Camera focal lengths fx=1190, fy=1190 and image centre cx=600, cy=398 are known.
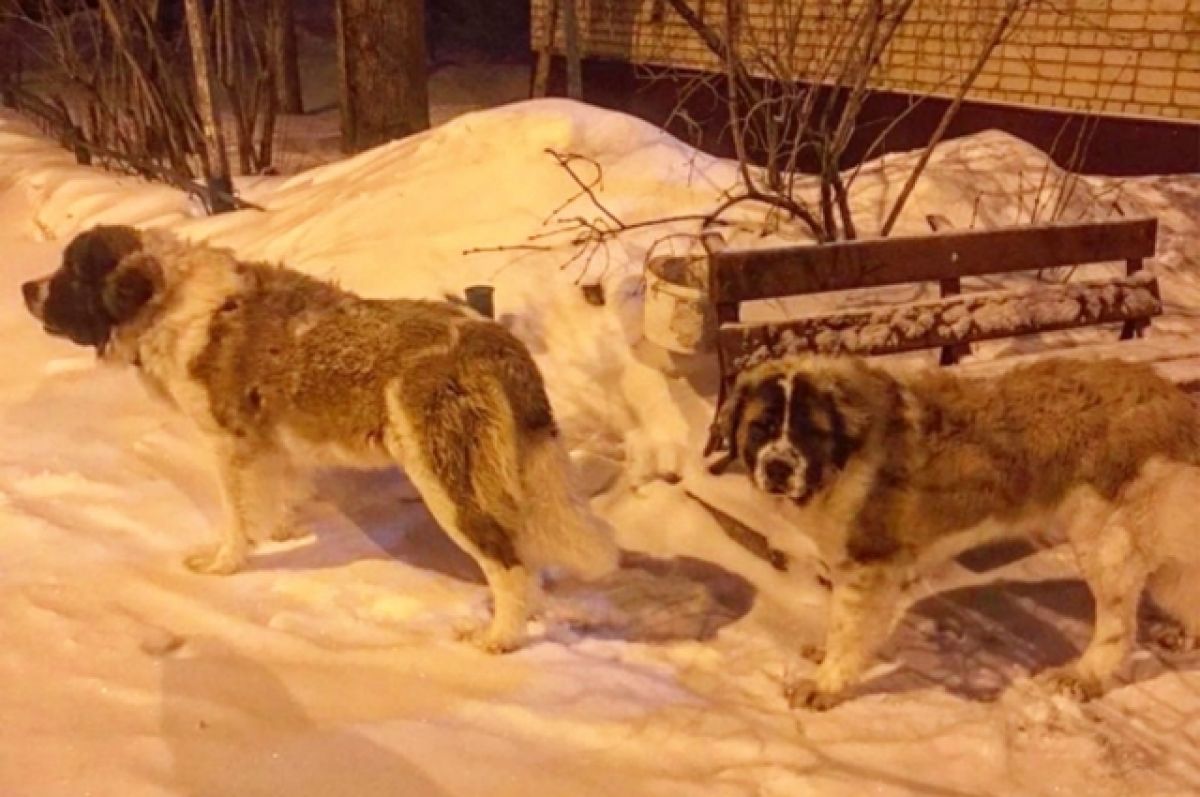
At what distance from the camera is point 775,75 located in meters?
6.67

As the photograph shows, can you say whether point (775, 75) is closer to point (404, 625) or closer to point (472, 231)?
point (472, 231)

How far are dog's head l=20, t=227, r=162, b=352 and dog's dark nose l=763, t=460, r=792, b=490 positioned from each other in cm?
241

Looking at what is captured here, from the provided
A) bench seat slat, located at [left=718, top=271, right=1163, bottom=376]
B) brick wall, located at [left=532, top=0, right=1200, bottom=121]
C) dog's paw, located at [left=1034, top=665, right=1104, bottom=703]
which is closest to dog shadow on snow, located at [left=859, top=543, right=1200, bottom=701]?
dog's paw, located at [left=1034, top=665, right=1104, bottom=703]

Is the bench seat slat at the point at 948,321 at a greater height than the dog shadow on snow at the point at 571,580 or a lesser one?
greater

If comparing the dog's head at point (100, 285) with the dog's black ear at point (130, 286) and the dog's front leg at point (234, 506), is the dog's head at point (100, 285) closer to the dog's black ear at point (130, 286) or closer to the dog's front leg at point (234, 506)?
the dog's black ear at point (130, 286)

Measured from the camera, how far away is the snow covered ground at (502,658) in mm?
3467

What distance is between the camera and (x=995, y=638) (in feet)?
14.3

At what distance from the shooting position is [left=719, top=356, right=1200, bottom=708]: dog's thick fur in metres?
3.76

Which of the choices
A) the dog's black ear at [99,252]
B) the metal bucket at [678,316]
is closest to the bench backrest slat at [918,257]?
the metal bucket at [678,316]

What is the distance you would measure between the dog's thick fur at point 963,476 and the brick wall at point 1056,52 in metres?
5.05

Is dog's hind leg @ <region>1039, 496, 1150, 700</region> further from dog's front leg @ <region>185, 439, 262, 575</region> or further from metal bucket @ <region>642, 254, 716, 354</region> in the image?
dog's front leg @ <region>185, 439, 262, 575</region>

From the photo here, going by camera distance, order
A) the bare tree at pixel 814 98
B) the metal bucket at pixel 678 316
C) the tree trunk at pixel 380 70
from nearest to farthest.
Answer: the metal bucket at pixel 678 316 < the bare tree at pixel 814 98 < the tree trunk at pixel 380 70

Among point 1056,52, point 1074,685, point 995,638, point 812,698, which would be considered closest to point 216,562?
point 812,698

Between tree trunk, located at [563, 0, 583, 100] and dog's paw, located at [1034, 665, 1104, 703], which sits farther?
tree trunk, located at [563, 0, 583, 100]
